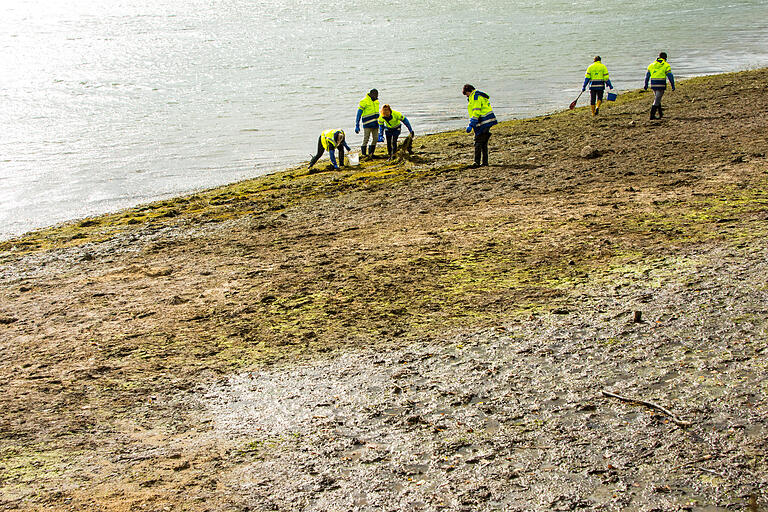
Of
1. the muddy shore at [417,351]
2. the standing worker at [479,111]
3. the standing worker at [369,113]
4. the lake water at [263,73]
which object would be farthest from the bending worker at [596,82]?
the standing worker at [479,111]

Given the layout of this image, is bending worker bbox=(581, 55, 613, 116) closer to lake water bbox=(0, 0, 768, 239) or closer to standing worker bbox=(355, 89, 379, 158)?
lake water bbox=(0, 0, 768, 239)

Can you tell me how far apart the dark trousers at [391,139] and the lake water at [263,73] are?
3691mm

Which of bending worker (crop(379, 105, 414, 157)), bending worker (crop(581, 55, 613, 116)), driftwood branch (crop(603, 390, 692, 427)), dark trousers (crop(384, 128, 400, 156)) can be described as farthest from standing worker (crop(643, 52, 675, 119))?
driftwood branch (crop(603, 390, 692, 427))

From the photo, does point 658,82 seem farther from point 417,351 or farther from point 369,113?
point 417,351

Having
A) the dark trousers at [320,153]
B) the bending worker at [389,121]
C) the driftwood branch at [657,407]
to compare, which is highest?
the bending worker at [389,121]

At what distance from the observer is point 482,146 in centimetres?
1559

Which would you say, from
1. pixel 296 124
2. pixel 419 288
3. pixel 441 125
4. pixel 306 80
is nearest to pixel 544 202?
pixel 419 288

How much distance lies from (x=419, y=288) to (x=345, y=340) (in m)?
1.57

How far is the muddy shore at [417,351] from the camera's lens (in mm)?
5379

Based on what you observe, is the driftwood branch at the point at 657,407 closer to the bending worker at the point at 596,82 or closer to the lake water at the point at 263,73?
the lake water at the point at 263,73

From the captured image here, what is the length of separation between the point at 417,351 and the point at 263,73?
1500 inches

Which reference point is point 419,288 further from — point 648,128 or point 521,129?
point 521,129

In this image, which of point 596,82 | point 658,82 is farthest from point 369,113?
point 658,82

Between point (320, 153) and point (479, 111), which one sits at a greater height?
point (479, 111)
